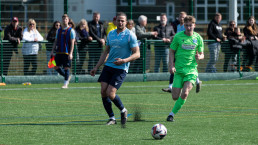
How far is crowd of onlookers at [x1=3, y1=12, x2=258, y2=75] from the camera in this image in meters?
18.2

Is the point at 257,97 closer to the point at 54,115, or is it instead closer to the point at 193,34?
the point at 193,34

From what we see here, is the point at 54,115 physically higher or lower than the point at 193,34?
lower

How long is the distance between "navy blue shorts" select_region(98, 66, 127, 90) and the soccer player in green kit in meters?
1.09

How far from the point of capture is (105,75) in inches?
375

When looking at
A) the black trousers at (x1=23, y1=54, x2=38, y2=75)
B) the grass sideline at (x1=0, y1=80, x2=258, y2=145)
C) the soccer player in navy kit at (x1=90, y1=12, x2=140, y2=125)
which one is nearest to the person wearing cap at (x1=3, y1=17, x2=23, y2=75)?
the black trousers at (x1=23, y1=54, x2=38, y2=75)

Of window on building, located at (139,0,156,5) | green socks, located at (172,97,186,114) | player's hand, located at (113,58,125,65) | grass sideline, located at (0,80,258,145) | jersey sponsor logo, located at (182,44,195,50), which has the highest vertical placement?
window on building, located at (139,0,156,5)

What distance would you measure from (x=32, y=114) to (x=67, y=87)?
6.29 m

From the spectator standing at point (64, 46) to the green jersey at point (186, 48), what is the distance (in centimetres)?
660

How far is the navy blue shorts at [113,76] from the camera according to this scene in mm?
9402

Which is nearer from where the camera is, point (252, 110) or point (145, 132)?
point (145, 132)

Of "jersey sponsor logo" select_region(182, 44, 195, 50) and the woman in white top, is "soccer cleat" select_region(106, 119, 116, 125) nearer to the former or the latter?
"jersey sponsor logo" select_region(182, 44, 195, 50)

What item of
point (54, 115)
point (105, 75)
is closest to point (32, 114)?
point (54, 115)

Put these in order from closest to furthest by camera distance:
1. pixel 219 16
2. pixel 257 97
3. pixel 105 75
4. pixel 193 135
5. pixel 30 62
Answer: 1. pixel 193 135
2. pixel 105 75
3. pixel 257 97
4. pixel 30 62
5. pixel 219 16

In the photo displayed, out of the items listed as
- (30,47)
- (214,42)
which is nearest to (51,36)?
(30,47)
